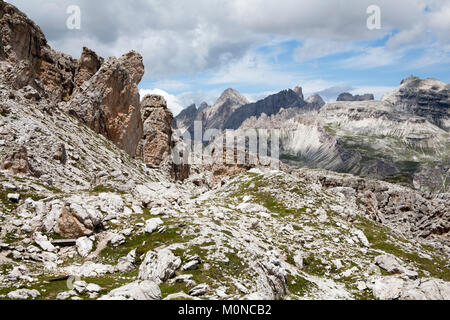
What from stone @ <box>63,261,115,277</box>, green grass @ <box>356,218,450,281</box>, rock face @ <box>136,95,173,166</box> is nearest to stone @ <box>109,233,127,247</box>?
stone @ <box>63,261,115,277</box>

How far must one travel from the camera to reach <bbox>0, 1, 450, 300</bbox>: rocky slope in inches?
993

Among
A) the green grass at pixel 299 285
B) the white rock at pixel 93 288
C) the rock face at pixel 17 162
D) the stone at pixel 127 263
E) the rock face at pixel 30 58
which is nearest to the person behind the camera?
the white rock at pixel 93 288

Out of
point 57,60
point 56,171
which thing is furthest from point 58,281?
point 57,60

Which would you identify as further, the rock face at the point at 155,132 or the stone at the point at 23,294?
the rock face at the point at 155,132

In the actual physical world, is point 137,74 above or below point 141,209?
above

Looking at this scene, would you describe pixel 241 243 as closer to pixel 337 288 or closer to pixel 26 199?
pixel 337 288

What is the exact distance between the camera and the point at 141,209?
41125 millimetres

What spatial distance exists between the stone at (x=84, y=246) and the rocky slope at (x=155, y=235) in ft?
0.34

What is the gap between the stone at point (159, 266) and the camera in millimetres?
25339

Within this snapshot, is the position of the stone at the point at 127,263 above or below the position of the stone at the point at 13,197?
below

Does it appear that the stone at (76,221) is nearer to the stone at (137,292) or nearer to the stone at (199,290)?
the stone at (137,292)

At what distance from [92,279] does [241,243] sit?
13.6 metres

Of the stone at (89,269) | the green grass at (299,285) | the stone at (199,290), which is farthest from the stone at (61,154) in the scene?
the stone at (199,290)

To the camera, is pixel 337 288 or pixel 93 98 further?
pixel 93 98
